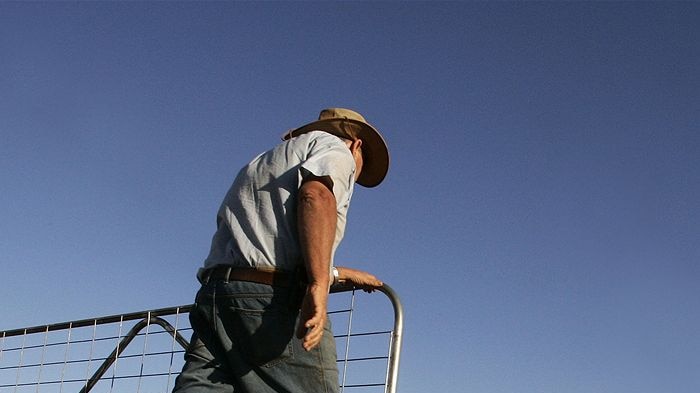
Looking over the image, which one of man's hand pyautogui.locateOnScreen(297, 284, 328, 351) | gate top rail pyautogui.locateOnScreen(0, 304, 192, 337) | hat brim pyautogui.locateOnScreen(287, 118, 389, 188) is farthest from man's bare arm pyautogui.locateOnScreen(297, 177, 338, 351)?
gate top rail pyautogui.locateOnScreen(0, 304, 192, 337)

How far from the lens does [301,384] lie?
109 inches

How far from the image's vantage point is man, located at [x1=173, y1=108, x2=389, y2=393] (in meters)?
2.70

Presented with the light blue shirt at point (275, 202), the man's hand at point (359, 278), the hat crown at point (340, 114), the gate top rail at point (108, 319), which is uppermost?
the hat crown at point (340, 114)

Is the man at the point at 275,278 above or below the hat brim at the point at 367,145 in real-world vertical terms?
below

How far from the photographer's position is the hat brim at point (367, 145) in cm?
348

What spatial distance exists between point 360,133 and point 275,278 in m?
0.92

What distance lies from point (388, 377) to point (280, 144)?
102cm

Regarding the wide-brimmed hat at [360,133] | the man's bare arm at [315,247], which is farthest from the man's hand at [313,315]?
the wide-brimmed hat at [360,133]

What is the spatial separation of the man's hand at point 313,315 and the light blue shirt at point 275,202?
201 millimetres

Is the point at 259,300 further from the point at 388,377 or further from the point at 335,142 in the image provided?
the point at 388,377

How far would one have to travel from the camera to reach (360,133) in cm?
350

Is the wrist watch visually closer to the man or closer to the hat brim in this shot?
the hat brim

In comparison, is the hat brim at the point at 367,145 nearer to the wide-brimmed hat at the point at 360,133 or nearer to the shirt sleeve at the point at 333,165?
the wide-brimmed hat at the point at 360,133

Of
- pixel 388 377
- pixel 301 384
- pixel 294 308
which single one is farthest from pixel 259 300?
pixel 388 377
